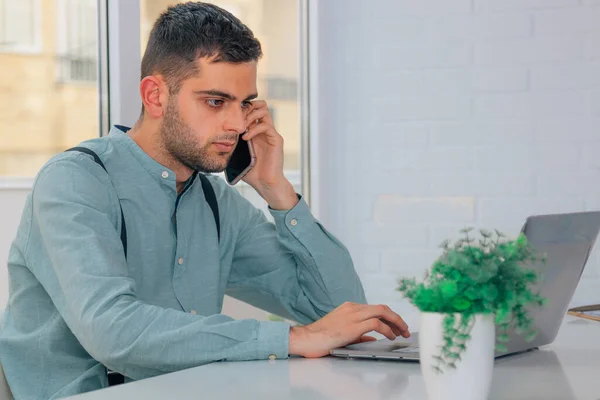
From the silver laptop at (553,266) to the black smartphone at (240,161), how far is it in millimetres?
654

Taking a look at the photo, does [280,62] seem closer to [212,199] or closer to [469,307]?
[212,199]

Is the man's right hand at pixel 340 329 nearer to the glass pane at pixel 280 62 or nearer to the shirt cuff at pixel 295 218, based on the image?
the shirt cuff at pixel 295 218

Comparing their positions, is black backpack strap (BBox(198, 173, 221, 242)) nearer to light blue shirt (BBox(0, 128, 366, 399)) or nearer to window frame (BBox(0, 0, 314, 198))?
light blue shirt (BBox(0, 128, 366, 399))

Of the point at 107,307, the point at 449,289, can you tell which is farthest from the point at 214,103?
the point at 449,289

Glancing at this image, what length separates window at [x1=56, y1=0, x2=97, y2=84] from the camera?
196 centimetres

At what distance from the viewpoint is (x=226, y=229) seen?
1.97 meters

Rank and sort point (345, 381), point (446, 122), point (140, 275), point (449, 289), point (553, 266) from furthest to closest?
point (446, 122) → point (140, 275) → point (553, 266) → point (345, 381) → point (449, 289)

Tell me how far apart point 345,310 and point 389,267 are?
1.53 meters

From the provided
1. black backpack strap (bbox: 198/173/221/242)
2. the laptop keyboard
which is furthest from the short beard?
the laptop keyboard

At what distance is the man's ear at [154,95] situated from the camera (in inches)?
72.6

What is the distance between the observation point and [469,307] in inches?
39.1

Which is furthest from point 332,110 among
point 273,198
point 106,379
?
point 106,379

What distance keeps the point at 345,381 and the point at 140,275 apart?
657mm

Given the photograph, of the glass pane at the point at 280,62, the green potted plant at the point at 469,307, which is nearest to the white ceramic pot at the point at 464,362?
the green potted plant at the point at 469,307
